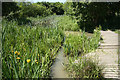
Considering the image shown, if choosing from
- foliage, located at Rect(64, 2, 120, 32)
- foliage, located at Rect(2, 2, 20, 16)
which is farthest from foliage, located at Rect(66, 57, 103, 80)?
foliage, located at Rect(2, 2, 20, 16)

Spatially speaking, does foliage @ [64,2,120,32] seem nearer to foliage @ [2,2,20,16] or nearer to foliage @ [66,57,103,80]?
foliage @ [2,2,20,16]

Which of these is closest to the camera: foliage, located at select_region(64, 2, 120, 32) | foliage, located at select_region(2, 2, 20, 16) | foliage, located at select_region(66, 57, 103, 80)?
foliage, located at select_region(66, 57, 103, 80)

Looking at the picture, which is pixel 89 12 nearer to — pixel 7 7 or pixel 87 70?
pixel 87 70

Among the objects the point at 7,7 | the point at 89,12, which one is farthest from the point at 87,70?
the point at 7,7

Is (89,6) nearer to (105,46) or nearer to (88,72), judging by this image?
(105,46)

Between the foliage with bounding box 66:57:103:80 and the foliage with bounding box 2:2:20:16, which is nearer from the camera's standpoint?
the foliage with bounding box 66:57:103:80

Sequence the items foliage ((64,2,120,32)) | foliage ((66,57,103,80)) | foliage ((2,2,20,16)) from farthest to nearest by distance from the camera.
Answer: foliage ((2,2,20,16))
foliage ((64,2,120,32))
foliage ((66,57,103,80))

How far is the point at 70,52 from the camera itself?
11.9 ft

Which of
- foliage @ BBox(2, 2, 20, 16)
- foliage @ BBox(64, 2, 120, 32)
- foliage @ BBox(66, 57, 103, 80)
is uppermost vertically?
foliage @ BBox(2, 2, 20, 16)

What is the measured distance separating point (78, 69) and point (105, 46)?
1840 mm

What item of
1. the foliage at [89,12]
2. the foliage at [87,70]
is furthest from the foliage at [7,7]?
the foliage at [87,70]

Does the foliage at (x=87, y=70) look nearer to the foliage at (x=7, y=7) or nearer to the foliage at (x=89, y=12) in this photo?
the foliage at (x=89, y=12)

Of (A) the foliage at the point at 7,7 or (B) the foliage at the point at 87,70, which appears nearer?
(B) the foliage at the point at 87,70

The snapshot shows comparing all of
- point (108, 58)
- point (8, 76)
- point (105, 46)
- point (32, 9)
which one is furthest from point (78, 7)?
point (32, 9)
